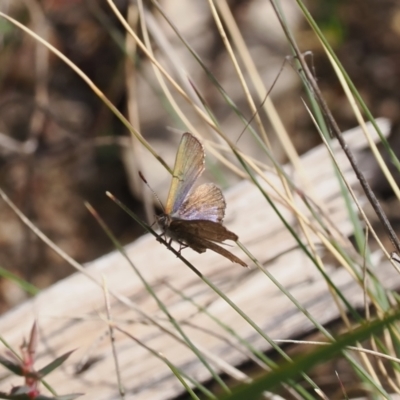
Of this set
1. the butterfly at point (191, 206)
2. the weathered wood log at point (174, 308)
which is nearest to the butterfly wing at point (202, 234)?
the butterfly at point (191, 206)

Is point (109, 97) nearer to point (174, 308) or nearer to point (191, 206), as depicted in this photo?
point (174, 308)

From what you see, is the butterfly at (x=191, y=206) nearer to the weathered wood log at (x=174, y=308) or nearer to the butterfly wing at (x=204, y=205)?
the butterfly wing at (x=204, y=205)

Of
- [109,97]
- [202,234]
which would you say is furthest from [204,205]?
[109,97]

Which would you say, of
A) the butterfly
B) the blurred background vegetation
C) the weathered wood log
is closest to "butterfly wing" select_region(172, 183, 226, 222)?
the butterfly

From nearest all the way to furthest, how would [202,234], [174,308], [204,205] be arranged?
[202,234] < [204,205] < [174,308]

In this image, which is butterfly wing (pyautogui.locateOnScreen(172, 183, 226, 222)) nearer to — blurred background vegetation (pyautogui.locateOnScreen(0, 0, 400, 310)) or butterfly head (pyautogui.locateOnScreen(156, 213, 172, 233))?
butterfly head (pyautogui.locateOnScreen(156, 213, 172, 233))

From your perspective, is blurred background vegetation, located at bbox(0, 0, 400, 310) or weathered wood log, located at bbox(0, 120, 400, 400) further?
blurred background vegetation, located at bbox(0, 0, 400, 310)

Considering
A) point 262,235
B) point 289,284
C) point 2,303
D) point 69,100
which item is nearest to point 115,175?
point 69,100

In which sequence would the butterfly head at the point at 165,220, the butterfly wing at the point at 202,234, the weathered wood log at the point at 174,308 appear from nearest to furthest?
the butterfly wing at the point at 202,234, the butterfly head at the point at 165,220, the weathered wood log at the point at 174,308
